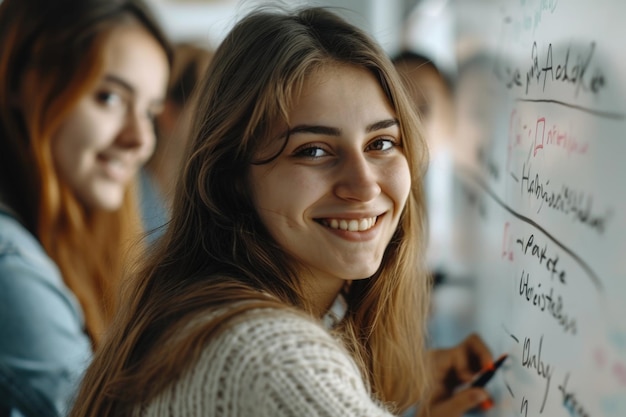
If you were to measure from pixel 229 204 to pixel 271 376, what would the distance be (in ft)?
0.94

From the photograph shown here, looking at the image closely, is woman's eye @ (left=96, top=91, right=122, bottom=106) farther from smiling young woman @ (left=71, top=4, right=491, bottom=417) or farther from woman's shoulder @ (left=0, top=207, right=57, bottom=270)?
smiling young woman @ (left=71, top=4, right=491, bottom=417)

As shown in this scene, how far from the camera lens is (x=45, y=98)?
4.99 ft

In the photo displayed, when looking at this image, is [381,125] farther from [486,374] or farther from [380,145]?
[486,374]

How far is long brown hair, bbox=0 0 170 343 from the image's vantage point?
151cm

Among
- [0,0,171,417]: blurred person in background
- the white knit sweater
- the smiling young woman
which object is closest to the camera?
the white knit sweater

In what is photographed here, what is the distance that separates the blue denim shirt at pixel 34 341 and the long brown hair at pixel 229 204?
0.29 metres

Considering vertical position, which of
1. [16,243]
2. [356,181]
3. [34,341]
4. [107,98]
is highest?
[356,181]

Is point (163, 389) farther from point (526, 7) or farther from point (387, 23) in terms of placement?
point (387, 23)

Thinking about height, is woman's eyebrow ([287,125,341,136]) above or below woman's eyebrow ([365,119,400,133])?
above

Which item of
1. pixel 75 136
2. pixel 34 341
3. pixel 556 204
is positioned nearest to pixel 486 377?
pixel 556 204

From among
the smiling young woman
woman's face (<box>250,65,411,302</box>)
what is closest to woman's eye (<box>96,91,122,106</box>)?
the smiling young woman

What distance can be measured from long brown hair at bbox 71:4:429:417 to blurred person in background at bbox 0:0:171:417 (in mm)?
446

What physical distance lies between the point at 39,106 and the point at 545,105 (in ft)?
3.35

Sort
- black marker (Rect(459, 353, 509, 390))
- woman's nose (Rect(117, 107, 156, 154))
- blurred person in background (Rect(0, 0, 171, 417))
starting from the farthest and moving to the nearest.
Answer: woman's nose (Rect(117, 107, 156, 154)), blurred person in background (Rect(0, 0, 171, 417)), black marker (Rect(459, 353, 509, 390))
